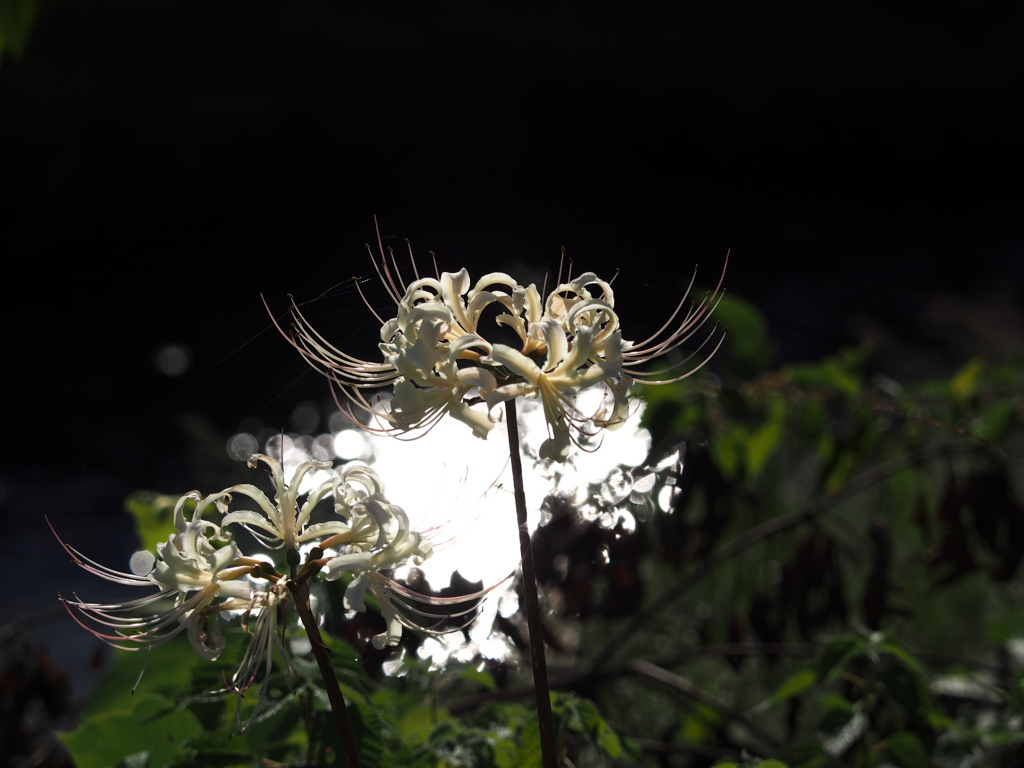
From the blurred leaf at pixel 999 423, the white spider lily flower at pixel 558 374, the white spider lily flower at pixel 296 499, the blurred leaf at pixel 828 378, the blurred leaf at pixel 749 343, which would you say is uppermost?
the blurred leaf at pixel 749 343

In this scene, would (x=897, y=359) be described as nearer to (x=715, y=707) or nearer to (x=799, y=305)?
(x=799, y=305)

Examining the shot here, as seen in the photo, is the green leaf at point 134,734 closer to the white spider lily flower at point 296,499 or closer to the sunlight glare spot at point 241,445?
the white spider lily flower at point 296,499

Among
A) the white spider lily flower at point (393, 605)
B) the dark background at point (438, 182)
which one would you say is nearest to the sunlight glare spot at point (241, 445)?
the dark background at point (438, 182)

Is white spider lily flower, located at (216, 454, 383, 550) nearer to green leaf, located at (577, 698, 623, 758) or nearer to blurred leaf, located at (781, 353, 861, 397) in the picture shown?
green leaf, located at (577, 698, 623, 758)

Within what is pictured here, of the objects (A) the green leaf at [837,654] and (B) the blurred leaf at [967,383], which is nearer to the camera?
(A) the green leaf at [837,654]

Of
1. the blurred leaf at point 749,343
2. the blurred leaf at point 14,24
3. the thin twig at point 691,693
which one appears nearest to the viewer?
the thin twig at point 691,693
